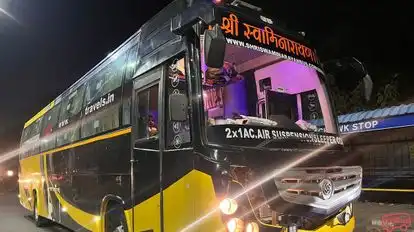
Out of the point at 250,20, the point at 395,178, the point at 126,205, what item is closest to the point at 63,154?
the point at 126,205

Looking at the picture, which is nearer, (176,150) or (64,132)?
(176,150)

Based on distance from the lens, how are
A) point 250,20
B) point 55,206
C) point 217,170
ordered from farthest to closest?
point 55,206
point 250,20
point 217,170

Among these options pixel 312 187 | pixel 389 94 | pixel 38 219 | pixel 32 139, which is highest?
pixel 389 94

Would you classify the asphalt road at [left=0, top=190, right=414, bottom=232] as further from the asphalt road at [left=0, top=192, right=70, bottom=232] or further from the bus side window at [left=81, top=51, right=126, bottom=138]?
the bus side window at [left=81, top=51, right=126, bottom=138]

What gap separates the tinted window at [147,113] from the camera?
4836mm

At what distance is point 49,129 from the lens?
10.7 meters

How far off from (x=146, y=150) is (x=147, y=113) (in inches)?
18.4

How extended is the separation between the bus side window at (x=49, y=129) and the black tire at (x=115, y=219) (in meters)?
4.10

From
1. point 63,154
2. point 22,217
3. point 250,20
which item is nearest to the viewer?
point 250,20

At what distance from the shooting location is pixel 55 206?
955 centimetres

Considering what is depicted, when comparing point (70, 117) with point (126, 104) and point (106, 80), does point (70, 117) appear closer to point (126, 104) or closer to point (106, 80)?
point (106, 80)

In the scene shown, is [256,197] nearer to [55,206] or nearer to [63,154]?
[63,154]

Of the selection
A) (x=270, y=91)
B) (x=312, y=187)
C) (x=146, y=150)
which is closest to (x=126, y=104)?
(x=146, y=150)

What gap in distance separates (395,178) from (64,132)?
1111 centimetres
